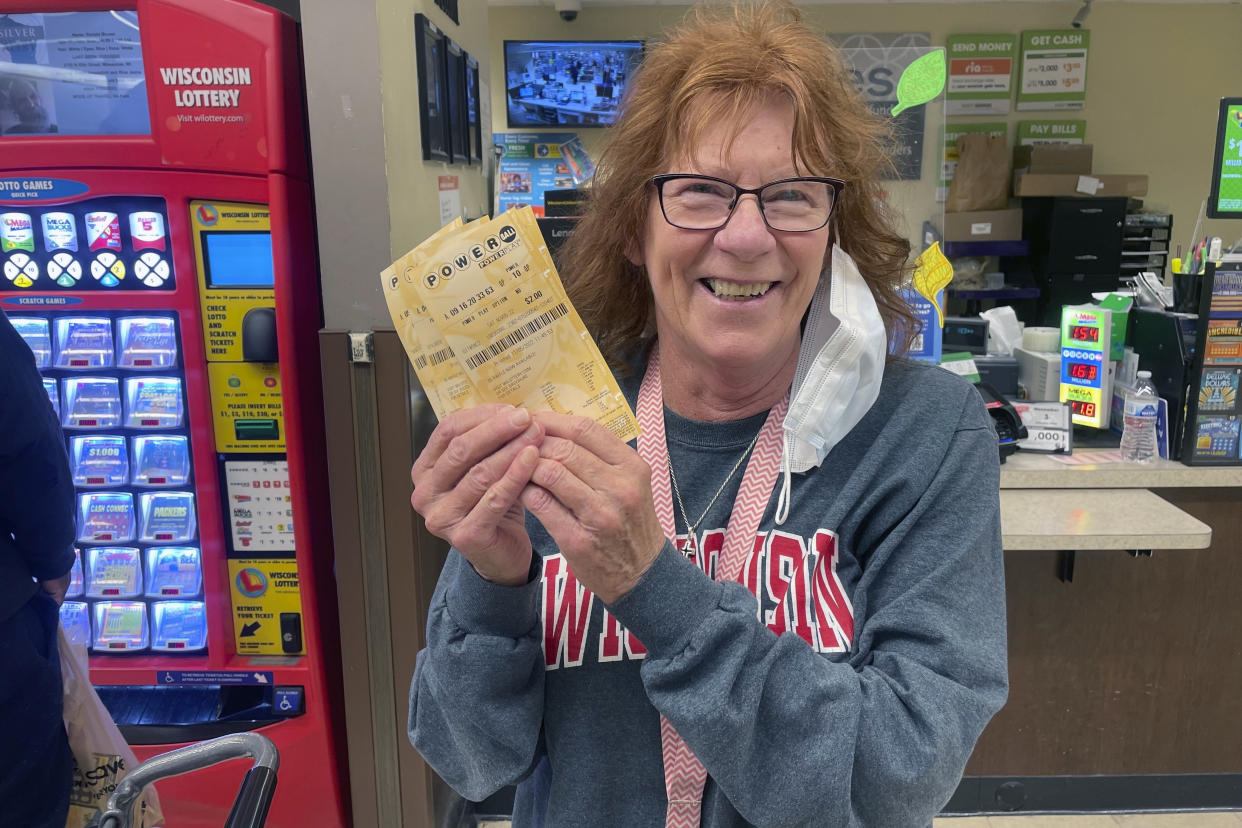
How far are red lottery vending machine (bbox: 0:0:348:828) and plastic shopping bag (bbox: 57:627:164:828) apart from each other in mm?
32

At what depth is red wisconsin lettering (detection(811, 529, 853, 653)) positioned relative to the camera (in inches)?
38.9

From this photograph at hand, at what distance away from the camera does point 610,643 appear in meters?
1.03

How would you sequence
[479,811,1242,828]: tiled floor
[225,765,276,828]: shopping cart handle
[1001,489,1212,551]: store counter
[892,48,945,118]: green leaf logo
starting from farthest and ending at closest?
1. [479,811,1242,828]: tiled floor
2. [892,48,945,118]: green leaf logo
3. [1001,489,1212,551]: store counter
4. [225,765,276,828]: shopping cart handle

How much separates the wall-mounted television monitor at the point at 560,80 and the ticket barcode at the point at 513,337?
653 cm

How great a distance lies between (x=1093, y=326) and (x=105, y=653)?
3.01 meters

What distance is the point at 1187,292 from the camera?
2.63 metres

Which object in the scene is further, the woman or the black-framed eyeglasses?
the black-framed eyeglasses

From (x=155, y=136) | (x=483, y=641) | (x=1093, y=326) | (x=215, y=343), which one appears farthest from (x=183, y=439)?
(x=1093, y=326)

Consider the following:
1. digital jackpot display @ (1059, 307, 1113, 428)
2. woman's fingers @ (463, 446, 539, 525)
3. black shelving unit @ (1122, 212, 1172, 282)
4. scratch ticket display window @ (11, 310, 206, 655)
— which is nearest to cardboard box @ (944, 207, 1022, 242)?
black shelving unit @ (1122, 212, 1172, 282)

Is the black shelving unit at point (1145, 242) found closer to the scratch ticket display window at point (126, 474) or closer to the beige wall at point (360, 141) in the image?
the beige wall at point (360, 141)

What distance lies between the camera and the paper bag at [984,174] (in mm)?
7031

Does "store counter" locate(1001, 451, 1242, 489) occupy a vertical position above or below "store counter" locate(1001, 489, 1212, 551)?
above

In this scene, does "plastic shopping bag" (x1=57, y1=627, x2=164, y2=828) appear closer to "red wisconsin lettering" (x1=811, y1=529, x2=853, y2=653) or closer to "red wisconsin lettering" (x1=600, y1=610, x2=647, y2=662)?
"red wisconsin lettering" (x1=600, y1=610, x2=647, y2=662)

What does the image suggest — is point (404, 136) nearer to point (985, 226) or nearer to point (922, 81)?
point (922, 81)
